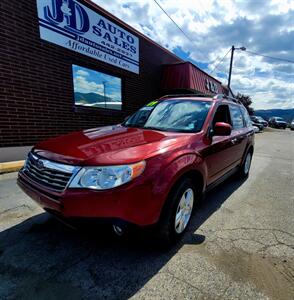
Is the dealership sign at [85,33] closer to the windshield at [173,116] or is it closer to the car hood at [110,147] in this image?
the windshield at [173,116]

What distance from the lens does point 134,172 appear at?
2.06 meters

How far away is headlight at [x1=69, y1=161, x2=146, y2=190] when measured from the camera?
6.58 feet

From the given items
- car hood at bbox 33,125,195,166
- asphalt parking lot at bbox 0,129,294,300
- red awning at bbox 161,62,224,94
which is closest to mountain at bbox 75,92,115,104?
red awning at bbox 161,62,224,94

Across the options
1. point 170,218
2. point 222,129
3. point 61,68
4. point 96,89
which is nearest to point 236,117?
point 222,129

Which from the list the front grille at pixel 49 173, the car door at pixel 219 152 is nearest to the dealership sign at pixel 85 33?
the front grille at pixel 49 173

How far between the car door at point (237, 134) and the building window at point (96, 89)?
4.97 metres

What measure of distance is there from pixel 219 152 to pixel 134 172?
6.20ft

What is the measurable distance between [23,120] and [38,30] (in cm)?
240

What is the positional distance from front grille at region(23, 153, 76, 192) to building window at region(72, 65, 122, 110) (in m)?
5.30

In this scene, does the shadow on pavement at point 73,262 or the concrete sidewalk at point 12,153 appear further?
the concrete sidewalk at point 12,153

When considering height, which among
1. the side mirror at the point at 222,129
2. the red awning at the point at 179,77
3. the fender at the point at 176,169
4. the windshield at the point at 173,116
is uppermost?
the red awning at the point at 179,77

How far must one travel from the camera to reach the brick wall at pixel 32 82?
18.3 ft

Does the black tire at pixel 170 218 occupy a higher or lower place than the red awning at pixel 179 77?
lower

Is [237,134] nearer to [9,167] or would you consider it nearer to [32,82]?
[9,167]
